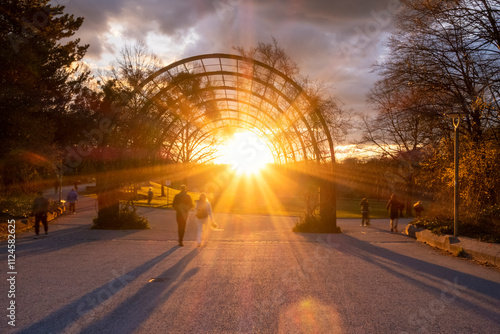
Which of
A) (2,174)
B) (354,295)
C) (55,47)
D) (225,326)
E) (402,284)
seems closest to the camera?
(225,326)

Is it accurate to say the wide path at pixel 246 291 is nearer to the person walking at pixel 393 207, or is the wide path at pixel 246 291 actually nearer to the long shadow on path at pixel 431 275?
the long shadow on path at pixel 431 275

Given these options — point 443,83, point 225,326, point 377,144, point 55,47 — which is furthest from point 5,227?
point 377,144

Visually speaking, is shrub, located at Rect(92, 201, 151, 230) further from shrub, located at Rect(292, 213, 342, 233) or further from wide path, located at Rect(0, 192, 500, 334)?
shrub, located at Rect(292, 213, 342, 233)

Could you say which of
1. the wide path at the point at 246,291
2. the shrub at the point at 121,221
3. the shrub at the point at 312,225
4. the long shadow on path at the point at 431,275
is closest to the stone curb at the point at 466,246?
the wide path at the point at 246,291

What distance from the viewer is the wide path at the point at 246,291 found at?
5.10m

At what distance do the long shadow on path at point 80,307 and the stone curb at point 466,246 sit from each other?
8164 mm

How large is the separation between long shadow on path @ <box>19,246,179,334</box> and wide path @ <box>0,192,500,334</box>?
16 millimetres

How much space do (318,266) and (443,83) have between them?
10804mm

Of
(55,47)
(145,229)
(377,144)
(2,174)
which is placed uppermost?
(55,47)

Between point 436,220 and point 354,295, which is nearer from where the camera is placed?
point 354,295

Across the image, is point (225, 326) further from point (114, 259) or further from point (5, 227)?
point (5, 227)

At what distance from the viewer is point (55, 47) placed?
2106 centimetres

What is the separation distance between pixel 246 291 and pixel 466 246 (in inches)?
287

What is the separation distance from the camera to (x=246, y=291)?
6.66 metres
